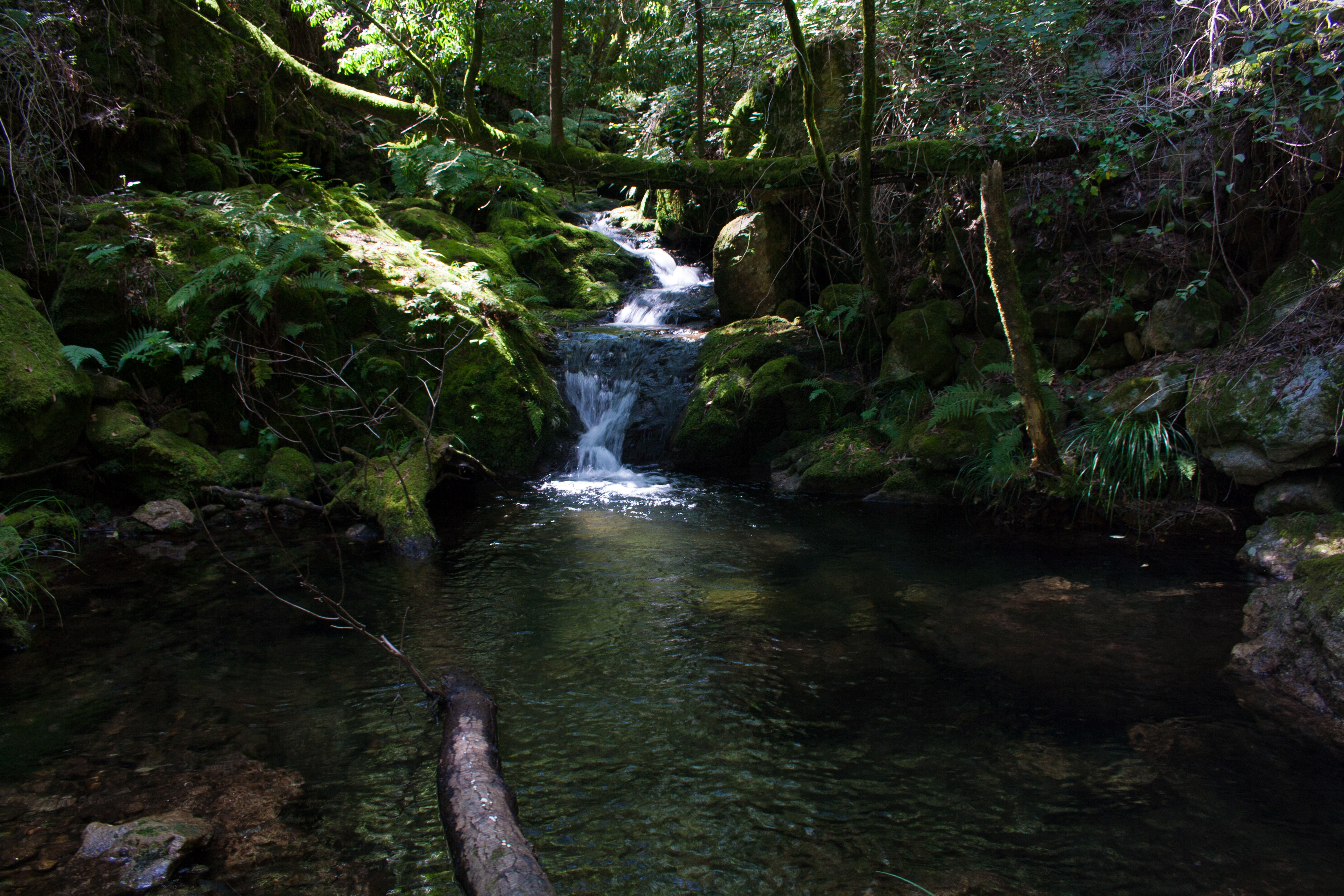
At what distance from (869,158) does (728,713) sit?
7.02 meters

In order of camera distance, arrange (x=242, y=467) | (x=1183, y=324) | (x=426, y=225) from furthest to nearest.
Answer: (x=426, y=225) < (x=242, y=467) < (x=1183, y=324)

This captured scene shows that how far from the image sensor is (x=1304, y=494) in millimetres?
5844

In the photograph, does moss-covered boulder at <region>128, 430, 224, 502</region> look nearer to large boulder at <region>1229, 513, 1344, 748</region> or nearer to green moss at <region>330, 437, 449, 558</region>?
green moss at <region>330, 437, 449, 558</region>

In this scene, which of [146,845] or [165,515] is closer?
[146,845]

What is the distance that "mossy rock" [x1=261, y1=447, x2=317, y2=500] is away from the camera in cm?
730

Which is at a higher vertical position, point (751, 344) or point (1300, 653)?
point (751, 344)

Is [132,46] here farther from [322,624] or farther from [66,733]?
[66,733]

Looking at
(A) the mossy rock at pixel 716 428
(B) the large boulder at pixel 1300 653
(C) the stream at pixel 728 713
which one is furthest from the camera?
(A) the mossy rock at pixel 716 428

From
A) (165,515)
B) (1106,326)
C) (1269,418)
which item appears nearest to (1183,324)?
(1106,326)

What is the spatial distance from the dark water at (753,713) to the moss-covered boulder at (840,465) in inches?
95.2

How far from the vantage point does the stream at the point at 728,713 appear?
8.93ft

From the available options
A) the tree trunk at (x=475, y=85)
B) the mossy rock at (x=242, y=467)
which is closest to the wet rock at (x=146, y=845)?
the mossy rock at (x=242, y=467)

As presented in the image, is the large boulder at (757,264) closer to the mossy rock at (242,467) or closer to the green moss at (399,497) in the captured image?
the green moss at (399,497)

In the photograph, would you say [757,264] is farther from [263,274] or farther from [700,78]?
[263,274]
